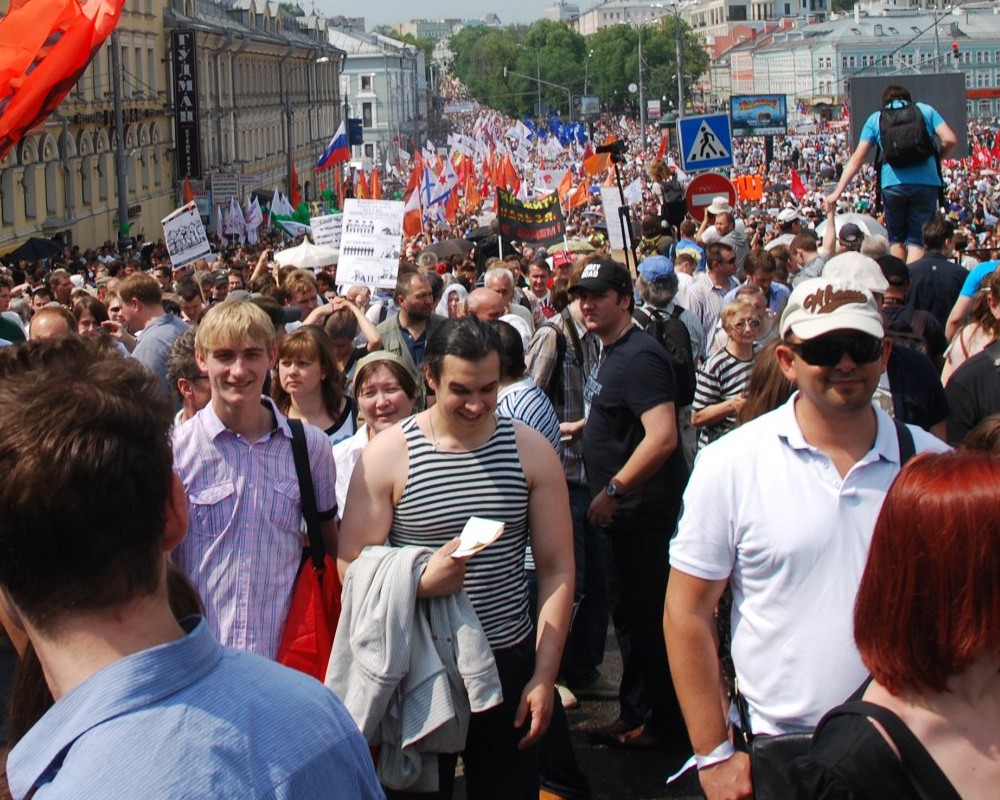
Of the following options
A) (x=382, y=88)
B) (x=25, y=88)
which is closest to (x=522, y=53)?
(x=382, y=88)

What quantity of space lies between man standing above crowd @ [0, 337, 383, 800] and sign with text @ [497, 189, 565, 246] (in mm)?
13793

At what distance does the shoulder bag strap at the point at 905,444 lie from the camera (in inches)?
137

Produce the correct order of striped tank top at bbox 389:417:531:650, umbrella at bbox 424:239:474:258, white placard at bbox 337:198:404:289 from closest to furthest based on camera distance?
1. striped tank top at bbox 389:417:531:650
2. white placard at bbox 337:198:404:289
3. umbrella at bbox 424:239:474:258

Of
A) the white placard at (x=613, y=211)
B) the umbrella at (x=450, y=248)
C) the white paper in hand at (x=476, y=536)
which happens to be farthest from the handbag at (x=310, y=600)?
the umbrella at (x=450, y=248)

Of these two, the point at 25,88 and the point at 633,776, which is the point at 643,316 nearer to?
the point at 633,776

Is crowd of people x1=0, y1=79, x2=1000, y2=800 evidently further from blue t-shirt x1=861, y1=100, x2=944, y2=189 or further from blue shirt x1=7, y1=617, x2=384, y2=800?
blue t-shirt x1=861, y1=100, x2=944, y2=189

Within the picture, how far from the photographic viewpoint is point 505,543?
4223mm

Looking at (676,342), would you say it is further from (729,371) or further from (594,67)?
(594,67)

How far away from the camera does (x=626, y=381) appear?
5.43 metres

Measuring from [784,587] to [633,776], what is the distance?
2294 mm

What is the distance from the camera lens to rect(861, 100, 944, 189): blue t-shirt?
1041cm

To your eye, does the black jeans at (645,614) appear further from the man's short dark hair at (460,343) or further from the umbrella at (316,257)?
the umbrella at (316,257)

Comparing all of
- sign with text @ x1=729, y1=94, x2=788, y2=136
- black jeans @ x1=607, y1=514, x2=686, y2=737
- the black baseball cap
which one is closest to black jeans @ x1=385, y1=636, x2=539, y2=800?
black jeans @ x1=607, y1=514, x2=686, y2=737

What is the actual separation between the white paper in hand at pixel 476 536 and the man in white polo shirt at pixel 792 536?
1.55 feet
